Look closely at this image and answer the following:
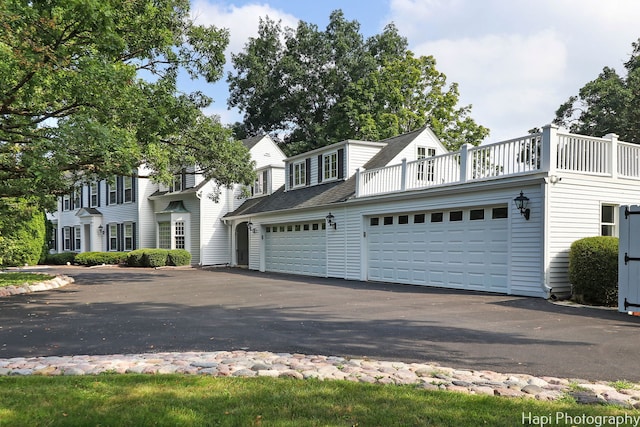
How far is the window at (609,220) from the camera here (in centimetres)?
1359

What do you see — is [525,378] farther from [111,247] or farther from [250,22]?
[250,22]

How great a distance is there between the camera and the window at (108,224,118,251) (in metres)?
34.9

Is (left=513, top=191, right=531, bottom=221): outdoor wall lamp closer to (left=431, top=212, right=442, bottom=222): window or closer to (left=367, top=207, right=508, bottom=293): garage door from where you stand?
(left=367, top=207, right=508, bottom=293): garage door

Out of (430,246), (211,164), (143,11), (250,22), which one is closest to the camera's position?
(143,11)

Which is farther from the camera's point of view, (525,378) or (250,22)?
(250,22)

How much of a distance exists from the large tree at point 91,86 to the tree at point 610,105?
2593 centimetres

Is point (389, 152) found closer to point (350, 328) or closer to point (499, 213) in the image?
point (499, 213)

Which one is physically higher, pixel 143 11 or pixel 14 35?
pixel 143 11

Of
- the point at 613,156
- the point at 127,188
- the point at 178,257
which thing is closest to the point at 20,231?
the point at 178,257

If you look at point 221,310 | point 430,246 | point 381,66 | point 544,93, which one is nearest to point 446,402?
point 221,310

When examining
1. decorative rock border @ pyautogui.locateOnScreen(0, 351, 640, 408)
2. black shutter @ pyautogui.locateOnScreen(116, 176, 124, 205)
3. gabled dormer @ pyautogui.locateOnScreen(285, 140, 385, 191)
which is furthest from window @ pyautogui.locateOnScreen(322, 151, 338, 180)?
black shutter @ pyautogui.locateOnScreen(116, 176, 124, 205)

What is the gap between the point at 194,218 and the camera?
98.1 feet

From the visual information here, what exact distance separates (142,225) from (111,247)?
188 inches

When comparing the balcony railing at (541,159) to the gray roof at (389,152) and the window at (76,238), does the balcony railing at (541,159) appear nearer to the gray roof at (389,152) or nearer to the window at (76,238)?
the gray roof at (389,152)
